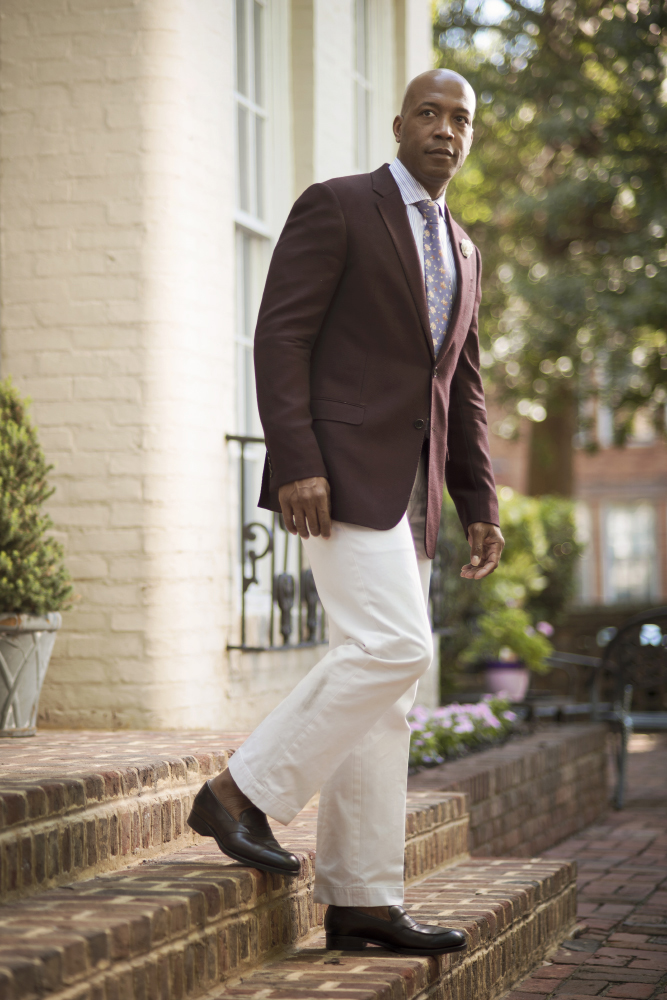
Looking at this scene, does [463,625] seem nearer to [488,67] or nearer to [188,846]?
[188,846]

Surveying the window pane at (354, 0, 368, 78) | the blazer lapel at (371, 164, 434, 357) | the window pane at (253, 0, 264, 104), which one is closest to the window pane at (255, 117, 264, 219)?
the window pane at (253, 0, 264, 104)

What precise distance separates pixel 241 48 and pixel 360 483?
12.2 feet

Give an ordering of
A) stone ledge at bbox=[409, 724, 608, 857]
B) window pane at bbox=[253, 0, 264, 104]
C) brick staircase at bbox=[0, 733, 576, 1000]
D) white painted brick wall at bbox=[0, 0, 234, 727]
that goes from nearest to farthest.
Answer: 1. brick staircase at bbox=[0, 733, 576, 1000]
2. white painted brick wall at bbox=[0, 0, 234, 727]
3. stone ledge at bbox=[409, 724, 608, 857]
4. window pane at bbox=[253, 0, 264, 104]

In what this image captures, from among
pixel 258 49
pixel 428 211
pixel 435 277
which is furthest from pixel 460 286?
pixel 258 49

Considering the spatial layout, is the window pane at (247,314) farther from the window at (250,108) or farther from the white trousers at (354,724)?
the white trousers at (354,724)

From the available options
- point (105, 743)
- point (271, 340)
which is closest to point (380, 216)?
point (271, 340)

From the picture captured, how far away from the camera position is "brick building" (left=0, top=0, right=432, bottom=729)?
15.4 feet

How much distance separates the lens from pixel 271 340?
2705mm

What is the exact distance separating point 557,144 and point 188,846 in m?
14.8

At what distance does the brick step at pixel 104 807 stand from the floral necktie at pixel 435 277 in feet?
4.40

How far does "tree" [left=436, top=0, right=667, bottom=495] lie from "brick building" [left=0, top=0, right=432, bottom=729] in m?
9.28

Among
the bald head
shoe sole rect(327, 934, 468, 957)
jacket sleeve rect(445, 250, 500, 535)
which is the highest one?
the bald head

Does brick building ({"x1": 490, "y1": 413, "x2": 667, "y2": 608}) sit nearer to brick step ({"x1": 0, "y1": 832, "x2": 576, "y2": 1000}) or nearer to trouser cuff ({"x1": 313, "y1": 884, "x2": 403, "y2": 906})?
brick step ({"x1": 0, "y1": 832, "x2": 576, "y2": 1000})

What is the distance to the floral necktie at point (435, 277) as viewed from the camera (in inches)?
115
